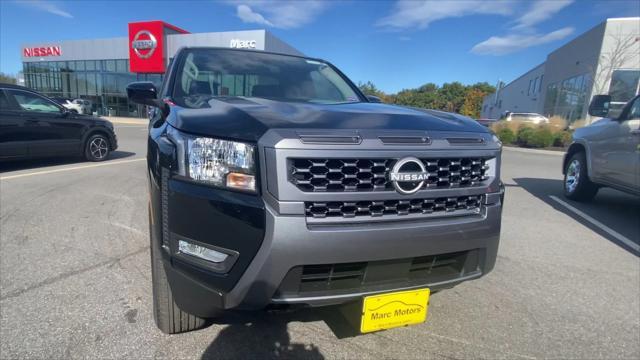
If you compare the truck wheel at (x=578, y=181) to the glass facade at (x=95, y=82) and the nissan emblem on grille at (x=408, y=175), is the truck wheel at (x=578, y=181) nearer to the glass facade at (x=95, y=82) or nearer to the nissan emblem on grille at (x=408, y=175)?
the nissan emblem on grille at (x=408, y=175)

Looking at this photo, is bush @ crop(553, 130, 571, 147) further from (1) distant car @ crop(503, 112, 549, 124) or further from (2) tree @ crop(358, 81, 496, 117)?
(2) tree @ crop(358, 81, 496, 117)

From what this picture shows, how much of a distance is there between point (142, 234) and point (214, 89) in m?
1.85

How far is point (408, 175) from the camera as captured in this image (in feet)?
5.41

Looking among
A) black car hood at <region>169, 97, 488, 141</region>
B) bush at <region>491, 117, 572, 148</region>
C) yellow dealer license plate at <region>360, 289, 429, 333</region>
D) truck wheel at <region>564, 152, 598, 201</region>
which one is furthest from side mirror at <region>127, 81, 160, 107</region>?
bush at <region>491, 117, 572, 148</region>

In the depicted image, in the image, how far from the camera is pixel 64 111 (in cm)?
754

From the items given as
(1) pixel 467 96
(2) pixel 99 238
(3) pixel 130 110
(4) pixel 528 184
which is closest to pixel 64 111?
(2) pixel 99 238

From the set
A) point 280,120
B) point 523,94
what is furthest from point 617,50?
point 280,120

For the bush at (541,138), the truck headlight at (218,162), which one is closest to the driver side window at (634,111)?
the truck headlight at (218,162)

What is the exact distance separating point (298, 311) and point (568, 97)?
111 ft

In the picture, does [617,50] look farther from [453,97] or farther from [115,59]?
[453,97]

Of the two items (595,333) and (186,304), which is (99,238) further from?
(595,333)

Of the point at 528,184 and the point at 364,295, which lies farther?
the point at 528,184

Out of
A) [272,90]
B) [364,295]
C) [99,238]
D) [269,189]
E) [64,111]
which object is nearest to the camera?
[269,189]

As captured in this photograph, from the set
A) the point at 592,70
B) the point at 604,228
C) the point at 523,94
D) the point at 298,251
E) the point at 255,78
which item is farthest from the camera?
the point at 523,94
